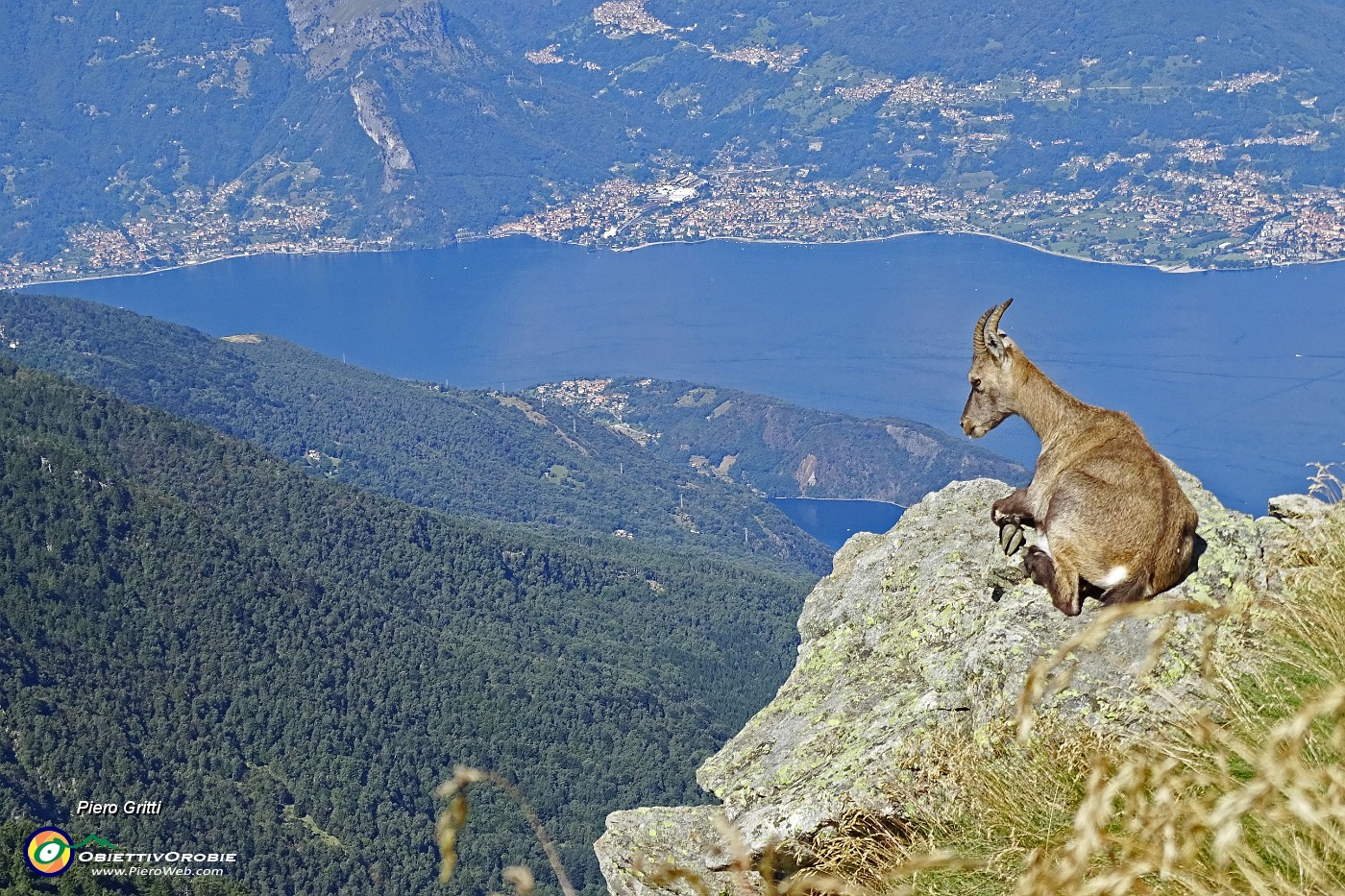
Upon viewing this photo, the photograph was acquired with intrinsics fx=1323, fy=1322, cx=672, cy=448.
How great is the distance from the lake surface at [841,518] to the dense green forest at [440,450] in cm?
493

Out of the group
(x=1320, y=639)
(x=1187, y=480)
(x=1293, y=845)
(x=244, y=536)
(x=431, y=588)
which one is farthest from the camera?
(x=431, y=588)

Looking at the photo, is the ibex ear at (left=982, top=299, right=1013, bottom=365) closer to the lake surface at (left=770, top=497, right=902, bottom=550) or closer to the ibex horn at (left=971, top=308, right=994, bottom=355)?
the ibex horn at (left=971, top=308, right=994, bottom=355)

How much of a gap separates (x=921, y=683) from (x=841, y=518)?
18625cm

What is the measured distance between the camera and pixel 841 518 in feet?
633

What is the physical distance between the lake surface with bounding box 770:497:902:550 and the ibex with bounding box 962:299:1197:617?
16780cm

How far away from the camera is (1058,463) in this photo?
8.91m

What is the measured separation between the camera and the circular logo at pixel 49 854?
1709 inches

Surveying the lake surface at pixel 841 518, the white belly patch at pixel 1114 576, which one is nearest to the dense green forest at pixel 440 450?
the lake surface at pixel 841 518

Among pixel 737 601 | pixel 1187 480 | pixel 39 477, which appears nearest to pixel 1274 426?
pixel 737 601

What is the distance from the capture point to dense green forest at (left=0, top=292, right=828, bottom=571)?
179250 mm

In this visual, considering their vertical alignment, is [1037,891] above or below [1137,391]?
above

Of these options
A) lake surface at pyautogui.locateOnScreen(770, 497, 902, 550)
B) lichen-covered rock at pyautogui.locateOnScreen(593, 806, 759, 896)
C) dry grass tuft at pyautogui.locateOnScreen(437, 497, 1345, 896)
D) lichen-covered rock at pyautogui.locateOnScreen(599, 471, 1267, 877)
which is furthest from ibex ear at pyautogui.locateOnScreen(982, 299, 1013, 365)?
lake surface at pyautogui.locateOnScreen(770, 497, 902, 550)

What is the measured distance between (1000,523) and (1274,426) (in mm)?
155631

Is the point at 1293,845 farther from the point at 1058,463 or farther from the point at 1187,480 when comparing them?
the point at 1187,480
